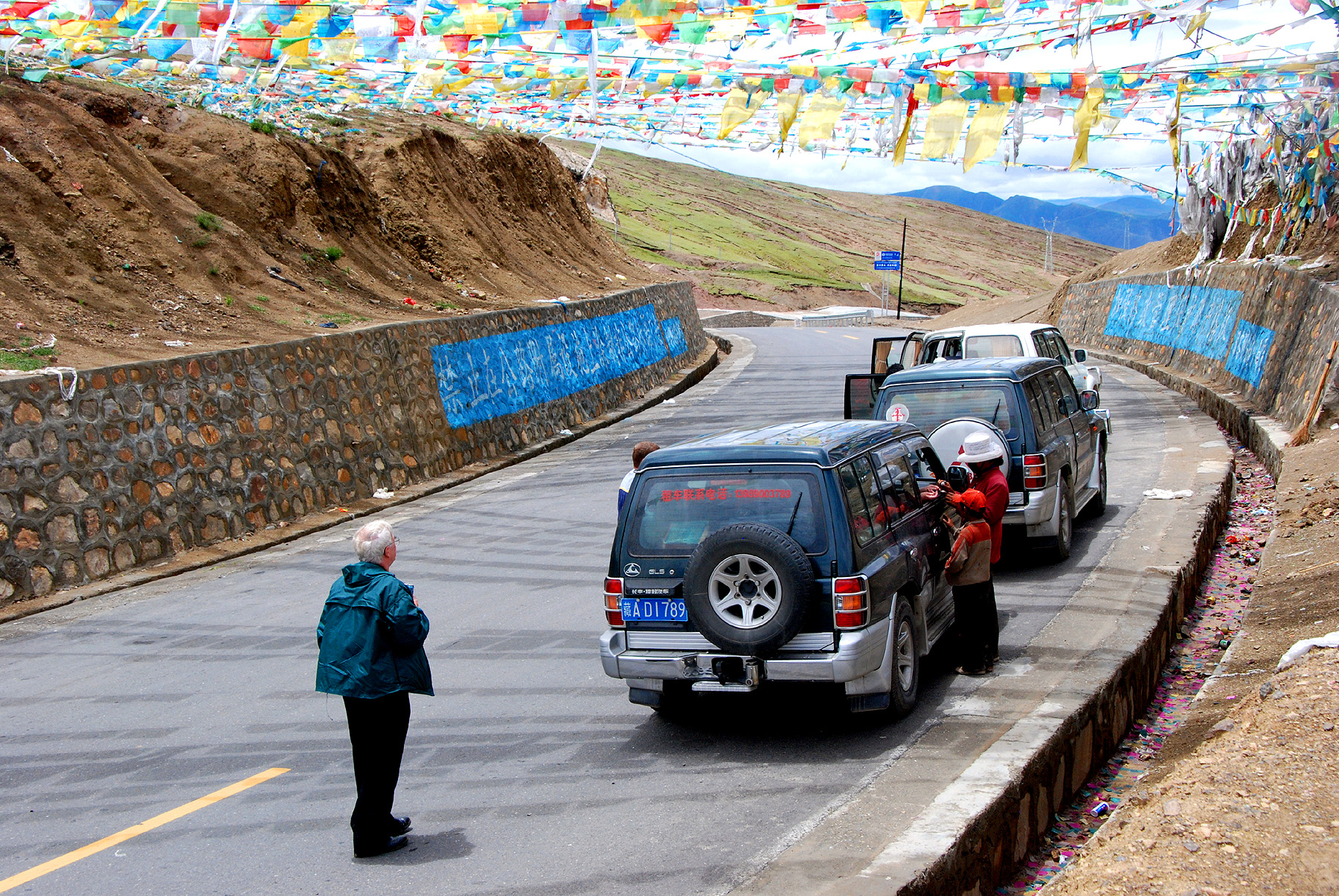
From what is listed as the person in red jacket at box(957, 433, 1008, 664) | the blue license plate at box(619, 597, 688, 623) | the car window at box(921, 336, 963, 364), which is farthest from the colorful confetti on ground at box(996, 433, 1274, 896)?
the car window at box(921, 336, 963, 364)

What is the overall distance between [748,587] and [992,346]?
1054 centimetres

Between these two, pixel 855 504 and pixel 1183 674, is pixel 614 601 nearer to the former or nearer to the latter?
pixel 855 504

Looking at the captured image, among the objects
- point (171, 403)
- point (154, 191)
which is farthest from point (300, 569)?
point (154, 191)

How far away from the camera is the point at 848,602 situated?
21.2ft

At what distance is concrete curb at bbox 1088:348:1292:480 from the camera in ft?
51.9

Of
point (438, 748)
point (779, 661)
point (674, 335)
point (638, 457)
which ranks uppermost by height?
point (674, 335)

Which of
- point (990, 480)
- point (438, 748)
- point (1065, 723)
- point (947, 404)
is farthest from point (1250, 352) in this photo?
point (438, 748)

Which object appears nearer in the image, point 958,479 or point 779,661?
point 779,661

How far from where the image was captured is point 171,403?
13.6 metres

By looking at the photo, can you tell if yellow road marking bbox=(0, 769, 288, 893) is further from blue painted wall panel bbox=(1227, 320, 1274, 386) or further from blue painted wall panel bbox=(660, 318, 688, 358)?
blue painted wall panel bbox=(660, 318, 688, 358)

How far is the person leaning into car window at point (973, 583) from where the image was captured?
7578 millimetres

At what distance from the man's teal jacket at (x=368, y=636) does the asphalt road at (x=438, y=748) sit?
849 mm

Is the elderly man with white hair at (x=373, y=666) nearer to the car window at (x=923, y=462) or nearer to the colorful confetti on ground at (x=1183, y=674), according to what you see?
the colorful confetti on ground at (x=1183, y=674)

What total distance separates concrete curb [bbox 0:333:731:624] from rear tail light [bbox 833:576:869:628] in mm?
8140
